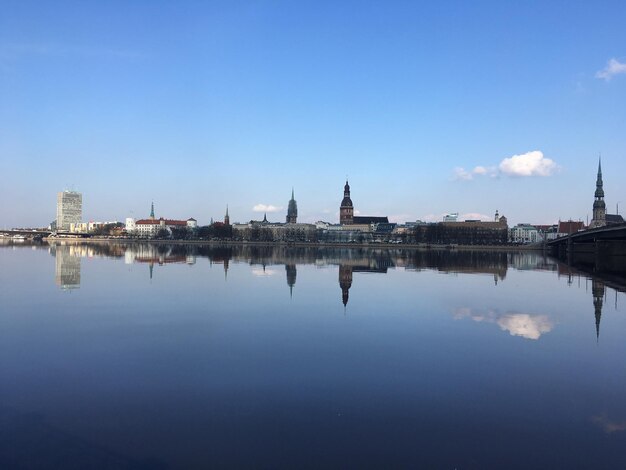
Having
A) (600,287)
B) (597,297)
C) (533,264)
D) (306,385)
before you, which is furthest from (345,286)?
(533,264)

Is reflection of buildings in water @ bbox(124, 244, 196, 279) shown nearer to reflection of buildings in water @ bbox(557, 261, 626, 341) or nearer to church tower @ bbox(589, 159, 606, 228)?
reflection of buildings in water @ bbox(557, 261, 626, 341)

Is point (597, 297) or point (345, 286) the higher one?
point (345, 286)

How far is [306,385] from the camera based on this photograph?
11.3 m

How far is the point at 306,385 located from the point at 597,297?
24967 millimetres

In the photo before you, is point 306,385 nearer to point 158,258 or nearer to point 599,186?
point 158,258

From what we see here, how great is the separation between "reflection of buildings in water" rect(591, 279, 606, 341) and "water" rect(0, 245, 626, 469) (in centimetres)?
34

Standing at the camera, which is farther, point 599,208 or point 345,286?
point 599,208

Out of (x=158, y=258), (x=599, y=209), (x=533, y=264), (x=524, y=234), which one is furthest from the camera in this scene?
(x=524, y=234)

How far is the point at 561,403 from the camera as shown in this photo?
10.6 meters

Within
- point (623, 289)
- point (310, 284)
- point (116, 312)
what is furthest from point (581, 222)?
point (116, 312)

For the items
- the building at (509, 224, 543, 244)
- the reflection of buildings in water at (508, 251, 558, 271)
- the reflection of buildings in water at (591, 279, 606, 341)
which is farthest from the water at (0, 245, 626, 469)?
the building at (509, 224, 543, 244)

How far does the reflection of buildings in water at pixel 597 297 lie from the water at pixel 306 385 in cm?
34

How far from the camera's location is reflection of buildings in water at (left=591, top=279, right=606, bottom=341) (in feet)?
70.3

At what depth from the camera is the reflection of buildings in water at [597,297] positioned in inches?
844
